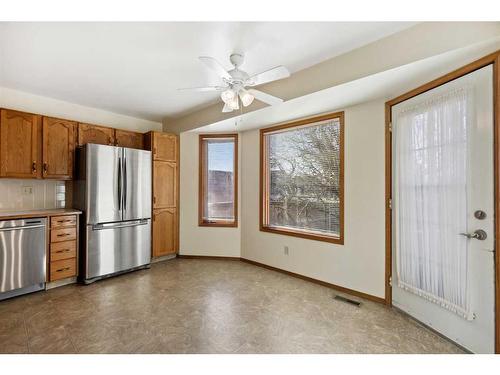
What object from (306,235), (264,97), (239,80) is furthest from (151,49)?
(306,235)

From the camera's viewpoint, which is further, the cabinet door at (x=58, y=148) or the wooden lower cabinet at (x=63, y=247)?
the cabinet door at (x=58, y=148)

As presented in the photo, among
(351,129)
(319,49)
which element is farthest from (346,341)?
(319,49)

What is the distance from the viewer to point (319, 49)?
7.29 ft

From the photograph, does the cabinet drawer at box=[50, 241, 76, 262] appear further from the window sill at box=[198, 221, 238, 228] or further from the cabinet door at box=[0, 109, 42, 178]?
the window sill at box=[198, 221, 238, 228]

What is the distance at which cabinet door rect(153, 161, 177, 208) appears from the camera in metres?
4.14

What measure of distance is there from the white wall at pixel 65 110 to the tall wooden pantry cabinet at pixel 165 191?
20.4 inches

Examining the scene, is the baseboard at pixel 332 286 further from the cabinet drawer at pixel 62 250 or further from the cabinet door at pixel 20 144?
the cabinet door at pixel 20 144

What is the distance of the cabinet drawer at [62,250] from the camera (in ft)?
10.1

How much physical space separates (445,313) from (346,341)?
0.88m

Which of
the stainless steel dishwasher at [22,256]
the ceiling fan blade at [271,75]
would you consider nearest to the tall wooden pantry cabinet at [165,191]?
the stainless steel dishwasher at [22,256]

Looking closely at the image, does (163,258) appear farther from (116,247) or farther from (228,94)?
(228,94)

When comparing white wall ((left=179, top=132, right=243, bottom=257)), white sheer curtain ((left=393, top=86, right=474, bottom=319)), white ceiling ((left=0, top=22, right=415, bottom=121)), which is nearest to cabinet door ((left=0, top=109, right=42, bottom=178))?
white ceiling ((left=0, top=22, right=415, bottom=121))

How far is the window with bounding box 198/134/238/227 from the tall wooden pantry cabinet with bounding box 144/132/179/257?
1.57 ft

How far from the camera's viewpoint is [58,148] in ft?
11.0
